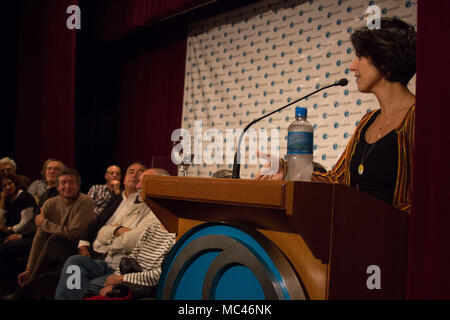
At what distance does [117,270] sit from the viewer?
266 centimetres

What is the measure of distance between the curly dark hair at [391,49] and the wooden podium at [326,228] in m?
0.49

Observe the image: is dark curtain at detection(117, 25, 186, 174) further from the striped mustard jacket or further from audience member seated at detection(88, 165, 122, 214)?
the striped mustard jacket

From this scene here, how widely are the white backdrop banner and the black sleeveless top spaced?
6.39 ft

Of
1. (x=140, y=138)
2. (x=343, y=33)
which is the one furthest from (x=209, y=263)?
(x=140, y=138)

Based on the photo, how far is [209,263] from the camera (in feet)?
3.55

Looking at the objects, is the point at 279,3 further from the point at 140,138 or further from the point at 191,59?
the point at 140,138

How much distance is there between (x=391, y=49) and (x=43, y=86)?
18.0 ft

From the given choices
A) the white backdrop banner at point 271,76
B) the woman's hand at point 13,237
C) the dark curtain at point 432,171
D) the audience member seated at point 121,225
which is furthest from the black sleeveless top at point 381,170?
the woman's hand at point 13,237

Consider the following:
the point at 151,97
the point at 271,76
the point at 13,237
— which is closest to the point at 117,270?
the point at 13,237

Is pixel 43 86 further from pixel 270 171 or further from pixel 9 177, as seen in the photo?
pixel 270 171

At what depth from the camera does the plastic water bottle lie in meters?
1.15

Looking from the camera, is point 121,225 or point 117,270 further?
point 121,225

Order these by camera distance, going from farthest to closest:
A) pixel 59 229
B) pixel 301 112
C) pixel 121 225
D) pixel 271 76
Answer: pixel 271 76
pixel 59 229
pixel 121 225
pixel 301 112

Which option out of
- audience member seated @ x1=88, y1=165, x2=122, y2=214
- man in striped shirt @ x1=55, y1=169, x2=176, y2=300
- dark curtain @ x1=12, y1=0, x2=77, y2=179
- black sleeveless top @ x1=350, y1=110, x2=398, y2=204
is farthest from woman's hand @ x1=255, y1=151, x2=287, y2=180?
dark curtain @ x1=12, y1=0, x2=77, y2=179
